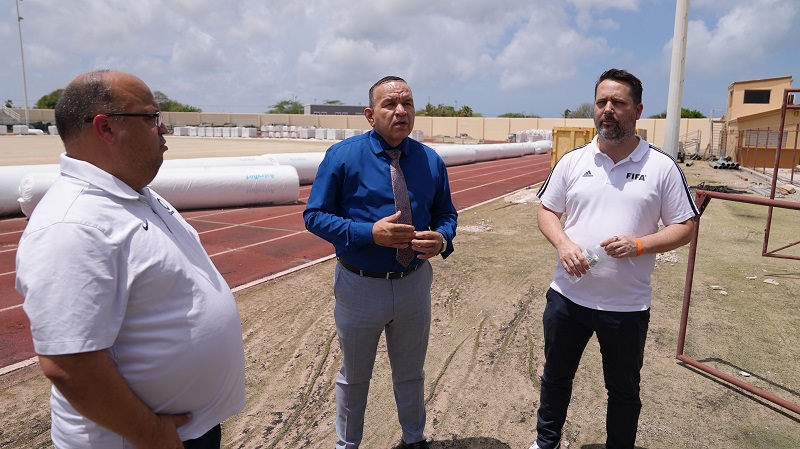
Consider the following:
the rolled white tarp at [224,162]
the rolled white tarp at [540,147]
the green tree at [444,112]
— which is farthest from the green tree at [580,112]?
the rolled white tarp at [224,162]

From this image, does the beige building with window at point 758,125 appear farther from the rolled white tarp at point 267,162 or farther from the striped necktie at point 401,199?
the striped necktie at point 401,199

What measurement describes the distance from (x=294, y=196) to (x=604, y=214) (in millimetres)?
10167

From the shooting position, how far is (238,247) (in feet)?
26.7

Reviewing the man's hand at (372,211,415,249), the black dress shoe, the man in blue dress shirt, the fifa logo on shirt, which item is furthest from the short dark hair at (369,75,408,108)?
the black dress shoe

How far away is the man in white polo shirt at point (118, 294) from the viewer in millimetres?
1302

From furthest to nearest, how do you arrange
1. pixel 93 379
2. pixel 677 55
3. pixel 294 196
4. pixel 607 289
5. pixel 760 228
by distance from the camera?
pixel 677 55 → pixel 294 196 → pixel 760 228 → pixel 607 289 → pixel 93 379

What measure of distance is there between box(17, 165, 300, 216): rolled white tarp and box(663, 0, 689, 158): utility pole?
10397 millimetres

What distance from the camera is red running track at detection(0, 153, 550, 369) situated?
16.3ft

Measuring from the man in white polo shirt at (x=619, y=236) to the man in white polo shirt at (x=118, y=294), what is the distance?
70.8 inches

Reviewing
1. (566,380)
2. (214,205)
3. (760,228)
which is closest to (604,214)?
(566,380)

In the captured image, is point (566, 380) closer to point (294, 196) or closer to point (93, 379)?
point (93, 379)

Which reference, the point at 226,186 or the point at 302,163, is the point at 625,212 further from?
the point at 302,163

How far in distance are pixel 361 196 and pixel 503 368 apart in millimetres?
2174

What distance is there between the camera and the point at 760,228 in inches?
387
